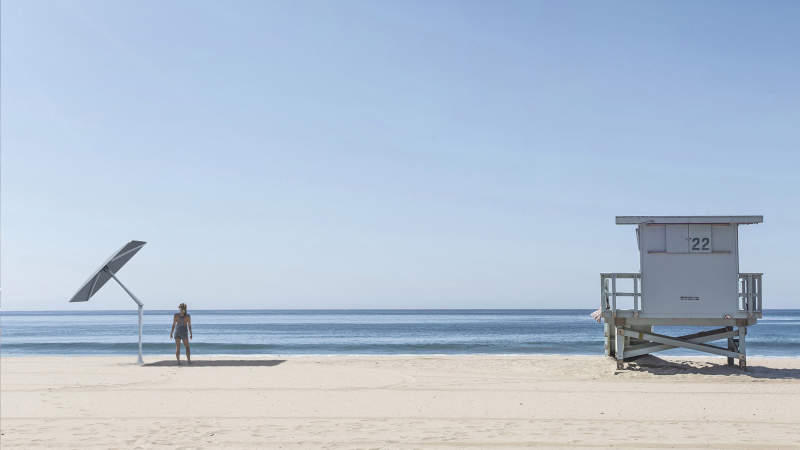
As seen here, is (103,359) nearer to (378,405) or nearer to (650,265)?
(378,405)

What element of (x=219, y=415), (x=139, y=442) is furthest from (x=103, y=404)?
(x=139, y=442)

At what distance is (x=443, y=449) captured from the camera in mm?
8203

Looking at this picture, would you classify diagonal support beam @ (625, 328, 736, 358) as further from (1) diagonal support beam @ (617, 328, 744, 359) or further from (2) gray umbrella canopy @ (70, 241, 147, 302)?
(2) gray umbrella canopy @ (70, 241, 147, 302)

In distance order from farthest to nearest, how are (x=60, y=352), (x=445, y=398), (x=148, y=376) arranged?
(x=60, y=352)
(x=148, y=376)
(x=445, y=398)

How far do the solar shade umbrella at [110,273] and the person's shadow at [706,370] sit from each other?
1364cm

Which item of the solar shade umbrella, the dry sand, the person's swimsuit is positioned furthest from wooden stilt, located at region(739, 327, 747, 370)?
the solar shade umbrella

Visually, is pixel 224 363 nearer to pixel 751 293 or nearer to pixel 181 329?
pixel 181 329

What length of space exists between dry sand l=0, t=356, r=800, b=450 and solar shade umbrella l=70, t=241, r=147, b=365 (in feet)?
6.32

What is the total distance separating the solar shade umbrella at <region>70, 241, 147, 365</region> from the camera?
18.0 meters

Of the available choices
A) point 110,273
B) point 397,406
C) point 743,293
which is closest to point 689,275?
point 743,293

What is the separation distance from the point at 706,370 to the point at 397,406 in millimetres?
9674

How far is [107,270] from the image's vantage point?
1872 cm

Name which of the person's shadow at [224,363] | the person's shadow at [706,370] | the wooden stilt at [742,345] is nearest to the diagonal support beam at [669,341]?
the wooden stilt at [742,345]

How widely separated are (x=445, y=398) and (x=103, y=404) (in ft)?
19.7
